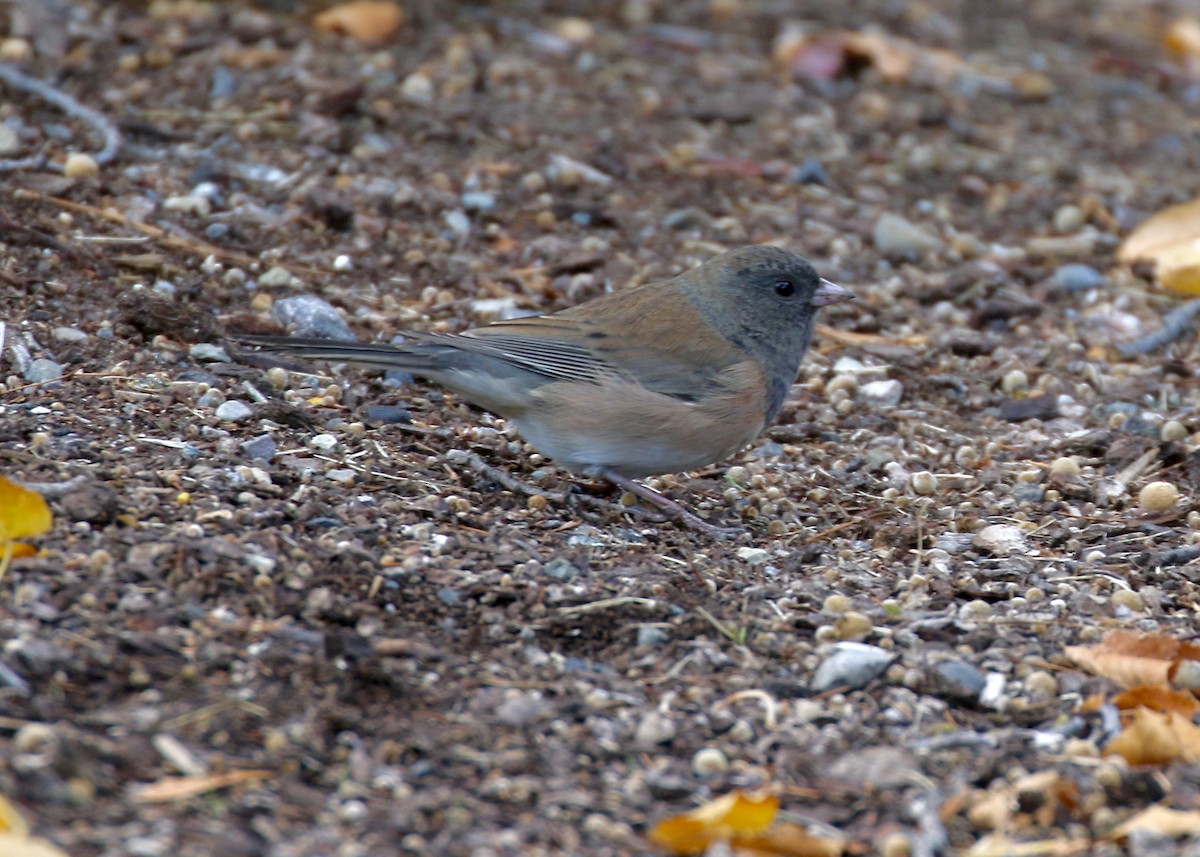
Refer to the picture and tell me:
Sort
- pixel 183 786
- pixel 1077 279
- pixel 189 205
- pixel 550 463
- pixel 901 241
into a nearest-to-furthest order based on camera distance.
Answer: pixel 183 786
pixel 550 463
pixel 189 205
pixel 1077 279
pixel 901 241

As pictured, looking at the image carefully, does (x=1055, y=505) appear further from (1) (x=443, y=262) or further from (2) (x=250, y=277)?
(2) (x=250, y=277)

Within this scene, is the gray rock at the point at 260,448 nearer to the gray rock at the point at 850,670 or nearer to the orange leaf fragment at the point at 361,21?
the gray rock at the point at 850,670

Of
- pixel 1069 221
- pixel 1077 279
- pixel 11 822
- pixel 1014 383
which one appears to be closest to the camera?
pixel 11 822

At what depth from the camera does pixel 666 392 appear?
3850 mm

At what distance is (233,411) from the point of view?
3.71 m

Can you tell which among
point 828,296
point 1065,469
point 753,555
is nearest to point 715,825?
point 753,555

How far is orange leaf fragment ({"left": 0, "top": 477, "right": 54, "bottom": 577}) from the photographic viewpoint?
108 inches

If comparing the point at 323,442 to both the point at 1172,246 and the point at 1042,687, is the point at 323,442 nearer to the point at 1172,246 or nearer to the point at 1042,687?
the point at 1042,687

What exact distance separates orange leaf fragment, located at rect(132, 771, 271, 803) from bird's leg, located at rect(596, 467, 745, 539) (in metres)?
1.60

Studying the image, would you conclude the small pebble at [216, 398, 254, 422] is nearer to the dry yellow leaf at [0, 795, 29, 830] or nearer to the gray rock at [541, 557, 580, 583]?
the gray rock at [541, 557, 580, 583]

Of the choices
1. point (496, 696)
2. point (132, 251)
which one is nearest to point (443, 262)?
point (132, 251)

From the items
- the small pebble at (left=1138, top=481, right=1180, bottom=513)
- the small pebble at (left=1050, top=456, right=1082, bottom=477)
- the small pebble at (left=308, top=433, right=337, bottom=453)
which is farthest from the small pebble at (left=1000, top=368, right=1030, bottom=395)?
the small pebble at (left=308, top=433, right=337, bottom=453)

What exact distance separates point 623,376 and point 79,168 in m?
2.11

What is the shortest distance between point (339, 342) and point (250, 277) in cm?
110
